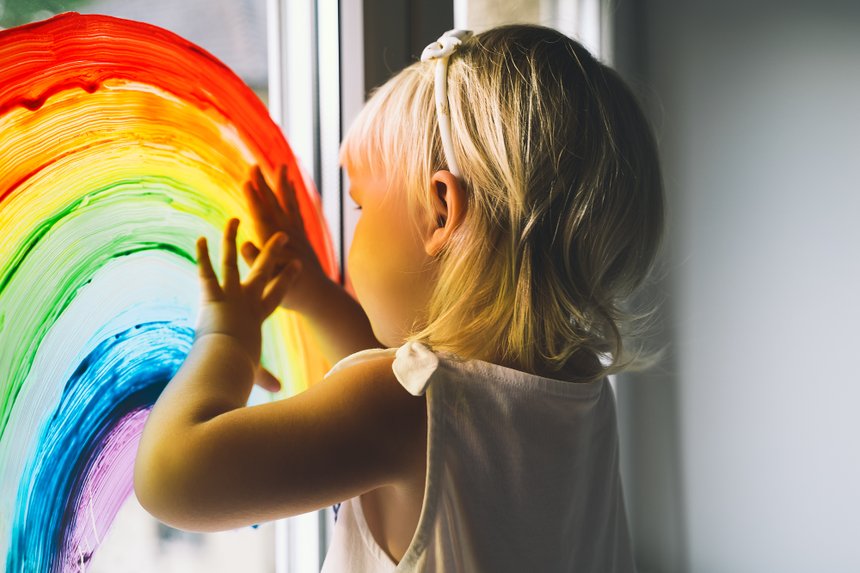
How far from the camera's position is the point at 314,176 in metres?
0.62

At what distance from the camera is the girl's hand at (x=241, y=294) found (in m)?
0.51

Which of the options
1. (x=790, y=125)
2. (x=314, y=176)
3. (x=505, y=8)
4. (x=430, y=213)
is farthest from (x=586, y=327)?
(x=790, y=125)

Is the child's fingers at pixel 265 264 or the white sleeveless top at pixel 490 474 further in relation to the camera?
the child's fingers at pixel 265 264

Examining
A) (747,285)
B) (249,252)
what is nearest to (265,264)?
(249,252)

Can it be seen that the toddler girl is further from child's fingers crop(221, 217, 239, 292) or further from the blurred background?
the blurred background

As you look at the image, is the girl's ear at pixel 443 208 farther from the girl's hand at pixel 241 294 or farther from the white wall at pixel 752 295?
the white wall at pixel 752 295

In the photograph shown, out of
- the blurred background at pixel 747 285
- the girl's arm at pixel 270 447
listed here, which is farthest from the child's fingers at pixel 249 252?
the blurred background at pixel 747 285

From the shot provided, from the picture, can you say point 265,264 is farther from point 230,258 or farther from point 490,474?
point 490,474

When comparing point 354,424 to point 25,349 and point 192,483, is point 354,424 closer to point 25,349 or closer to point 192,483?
point 192,483

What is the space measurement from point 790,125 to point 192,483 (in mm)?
951

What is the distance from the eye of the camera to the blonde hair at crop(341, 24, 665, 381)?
0.47 meters

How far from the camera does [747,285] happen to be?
3.46 feet

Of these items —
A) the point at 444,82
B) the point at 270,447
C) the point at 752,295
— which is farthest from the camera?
the point at 752,295

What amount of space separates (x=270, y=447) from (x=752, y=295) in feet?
2.87
